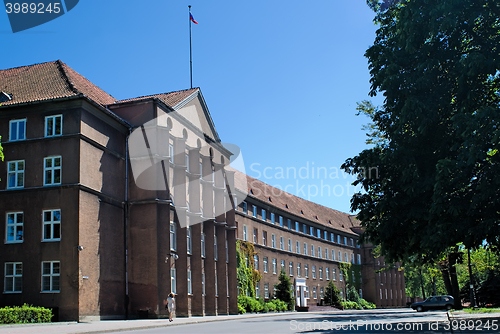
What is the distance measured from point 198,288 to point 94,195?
36.8ft

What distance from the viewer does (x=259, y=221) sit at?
5825cm

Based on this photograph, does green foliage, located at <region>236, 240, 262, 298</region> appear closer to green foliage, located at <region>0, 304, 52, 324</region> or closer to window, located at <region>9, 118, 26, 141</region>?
green foliage, located at <region>0, 304, 52, 324</region>

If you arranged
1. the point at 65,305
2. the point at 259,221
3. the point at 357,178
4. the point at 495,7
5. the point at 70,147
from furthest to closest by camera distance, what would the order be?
1. the point at 259,221
2. the point at 70,147
3. the point at 65,305
4. the point at 357,178
5. the point at 495,7

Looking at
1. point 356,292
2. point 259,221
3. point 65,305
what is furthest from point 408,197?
point 356,292

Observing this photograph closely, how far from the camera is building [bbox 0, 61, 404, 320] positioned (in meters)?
29.0

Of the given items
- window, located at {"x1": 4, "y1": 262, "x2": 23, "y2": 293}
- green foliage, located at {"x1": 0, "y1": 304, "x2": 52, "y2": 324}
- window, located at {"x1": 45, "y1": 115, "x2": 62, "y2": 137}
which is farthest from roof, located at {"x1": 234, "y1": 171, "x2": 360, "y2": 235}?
green foliage, located at {"x1": 0, "y1": 304, "x2": 52, "y2": 324}

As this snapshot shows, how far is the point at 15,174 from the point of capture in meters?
30.8

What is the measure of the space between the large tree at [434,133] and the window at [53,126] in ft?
57.1

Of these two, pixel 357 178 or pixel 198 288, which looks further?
pixel 198 288

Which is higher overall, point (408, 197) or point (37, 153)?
point (37, 153)

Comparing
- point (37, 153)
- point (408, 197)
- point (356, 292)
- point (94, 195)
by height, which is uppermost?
point (37, 153)

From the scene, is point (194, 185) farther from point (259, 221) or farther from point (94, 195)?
point (259, 221)

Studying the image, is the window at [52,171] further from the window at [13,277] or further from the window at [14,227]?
the window at [13,277]

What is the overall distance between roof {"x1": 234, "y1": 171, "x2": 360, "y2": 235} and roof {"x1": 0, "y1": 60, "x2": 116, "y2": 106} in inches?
941
